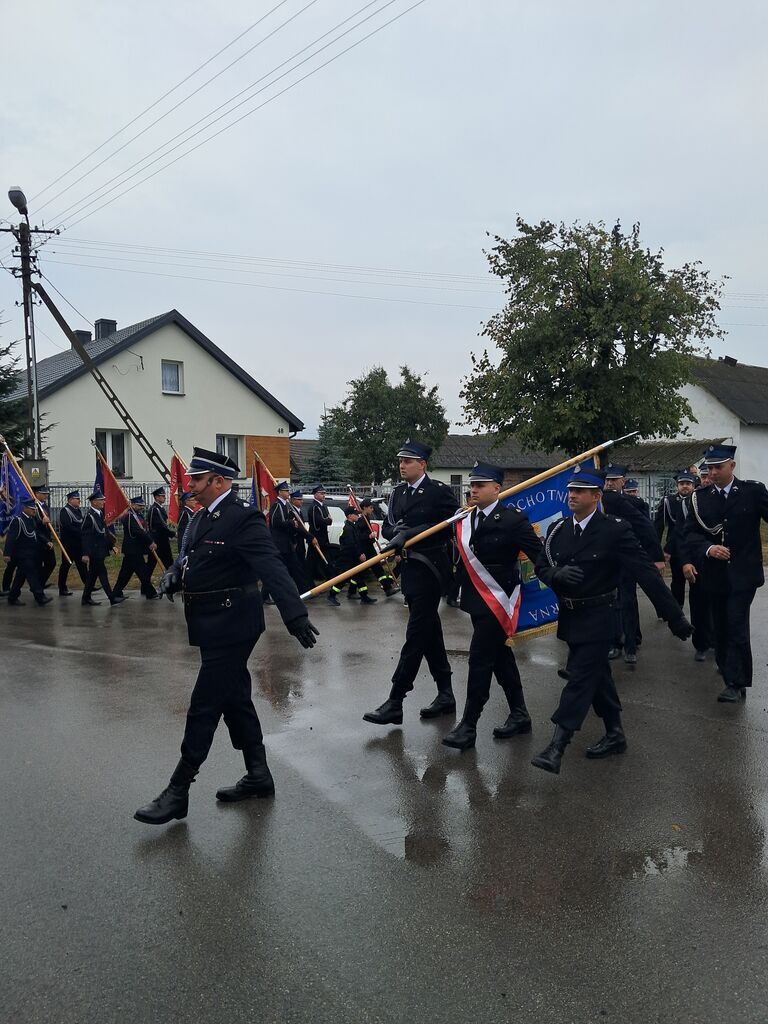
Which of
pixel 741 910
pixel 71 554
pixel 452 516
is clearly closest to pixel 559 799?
pixel 741 910

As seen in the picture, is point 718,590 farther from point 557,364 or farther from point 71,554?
point 557,364

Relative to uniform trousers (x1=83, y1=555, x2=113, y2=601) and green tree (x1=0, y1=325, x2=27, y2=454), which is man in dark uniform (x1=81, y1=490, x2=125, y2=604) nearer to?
uniform trousers (x1=83, y1=555, x2=113, y2=601)

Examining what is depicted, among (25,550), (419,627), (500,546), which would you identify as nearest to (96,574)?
(25,550)

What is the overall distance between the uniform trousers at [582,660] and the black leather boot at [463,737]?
0.70 m

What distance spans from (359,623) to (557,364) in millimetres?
15264

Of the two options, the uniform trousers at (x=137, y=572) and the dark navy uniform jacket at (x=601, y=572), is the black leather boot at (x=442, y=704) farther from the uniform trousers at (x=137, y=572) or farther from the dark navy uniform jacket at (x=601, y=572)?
the uniform trousers at (x=137, y=572)

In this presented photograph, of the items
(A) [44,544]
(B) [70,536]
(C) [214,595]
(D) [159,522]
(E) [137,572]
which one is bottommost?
(E) [137,572]

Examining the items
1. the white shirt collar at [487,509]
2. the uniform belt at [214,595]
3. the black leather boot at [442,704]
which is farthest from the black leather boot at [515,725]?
the uniform belt at [214,595]

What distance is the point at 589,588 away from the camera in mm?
5621

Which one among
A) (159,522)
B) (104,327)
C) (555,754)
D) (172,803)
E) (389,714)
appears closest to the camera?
(172,803)

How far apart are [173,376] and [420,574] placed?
28.2 meters

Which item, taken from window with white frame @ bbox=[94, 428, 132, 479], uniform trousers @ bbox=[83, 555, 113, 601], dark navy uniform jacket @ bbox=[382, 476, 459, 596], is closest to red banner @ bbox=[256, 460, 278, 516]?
uniform trousers @ bbox=[83, 555, 113, 601]

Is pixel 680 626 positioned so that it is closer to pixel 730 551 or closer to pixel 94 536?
pixel 730 551

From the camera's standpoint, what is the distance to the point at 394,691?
22.0ft
